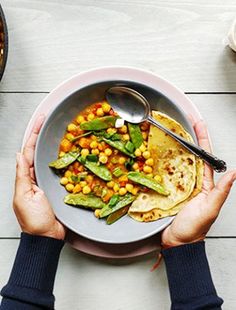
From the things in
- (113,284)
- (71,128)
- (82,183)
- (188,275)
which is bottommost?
(113,284)

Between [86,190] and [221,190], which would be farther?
[86,190]

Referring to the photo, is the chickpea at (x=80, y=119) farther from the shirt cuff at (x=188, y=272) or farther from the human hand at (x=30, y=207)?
the shirt cuff at (x=188, y=272)

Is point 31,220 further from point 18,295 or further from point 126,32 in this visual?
point 126,32

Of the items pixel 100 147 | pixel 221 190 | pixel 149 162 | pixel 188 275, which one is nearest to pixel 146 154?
pixel 149 162

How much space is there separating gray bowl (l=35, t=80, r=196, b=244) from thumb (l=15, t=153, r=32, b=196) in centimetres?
4

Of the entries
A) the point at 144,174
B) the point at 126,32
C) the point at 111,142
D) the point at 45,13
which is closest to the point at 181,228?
the point at 144,174

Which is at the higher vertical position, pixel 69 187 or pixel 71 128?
pixel 71 128

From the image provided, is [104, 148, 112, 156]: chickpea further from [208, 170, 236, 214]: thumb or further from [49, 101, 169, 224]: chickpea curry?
[208, 170, 236, 214]: thumb

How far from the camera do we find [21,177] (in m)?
1.46

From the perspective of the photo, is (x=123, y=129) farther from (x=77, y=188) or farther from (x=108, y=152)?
(x=77, y=188)

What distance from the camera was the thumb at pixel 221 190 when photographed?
1402 mm

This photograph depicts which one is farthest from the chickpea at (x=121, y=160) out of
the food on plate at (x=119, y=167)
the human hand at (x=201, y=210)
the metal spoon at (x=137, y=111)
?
the human hand at (x=201, y=210)

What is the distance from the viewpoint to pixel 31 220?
1.46 meters

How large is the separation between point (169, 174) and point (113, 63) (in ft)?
1.14
